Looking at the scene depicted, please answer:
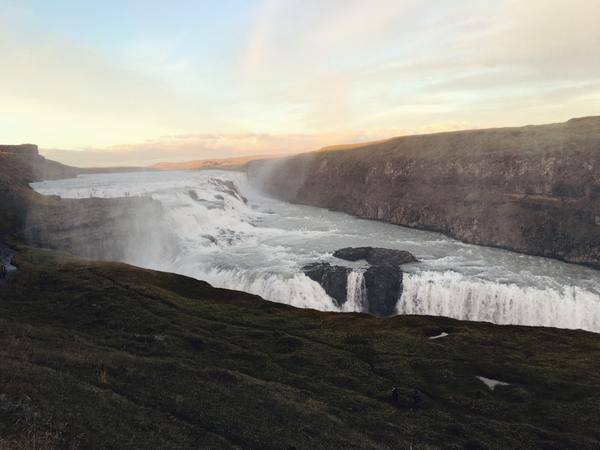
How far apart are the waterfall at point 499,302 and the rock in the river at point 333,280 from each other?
8895mm

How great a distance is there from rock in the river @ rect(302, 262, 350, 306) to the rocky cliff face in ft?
146

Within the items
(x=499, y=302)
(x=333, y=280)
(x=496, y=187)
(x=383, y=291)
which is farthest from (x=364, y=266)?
(x=496, y=187)

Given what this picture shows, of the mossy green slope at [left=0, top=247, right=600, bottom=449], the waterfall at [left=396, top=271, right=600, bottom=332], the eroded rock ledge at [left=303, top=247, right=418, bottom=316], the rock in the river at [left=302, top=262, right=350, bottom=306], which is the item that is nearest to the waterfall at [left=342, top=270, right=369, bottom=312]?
the eroded rock ledge at [left=303, top=247, right=418, bottom=316]

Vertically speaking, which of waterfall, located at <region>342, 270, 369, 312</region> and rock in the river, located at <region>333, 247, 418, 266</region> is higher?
rock in the river, located at <region>333, 247, 418, 266</region>

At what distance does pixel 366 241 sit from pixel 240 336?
61.0 meters

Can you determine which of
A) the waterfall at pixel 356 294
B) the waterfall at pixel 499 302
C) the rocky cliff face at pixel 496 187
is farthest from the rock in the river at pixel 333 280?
the rocky cliff face at pixel 496 187

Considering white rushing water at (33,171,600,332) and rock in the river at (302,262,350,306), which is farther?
rock in the river at (302,262,350,306)

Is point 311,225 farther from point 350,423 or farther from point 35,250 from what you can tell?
point 350,423

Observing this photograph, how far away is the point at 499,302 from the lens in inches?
2274

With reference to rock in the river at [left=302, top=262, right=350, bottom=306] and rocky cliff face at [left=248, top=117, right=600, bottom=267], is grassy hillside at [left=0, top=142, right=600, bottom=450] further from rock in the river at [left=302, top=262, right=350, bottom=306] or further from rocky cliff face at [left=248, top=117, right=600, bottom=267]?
rocky cliff face at [left=248, top=117, right=600, bottom=267]

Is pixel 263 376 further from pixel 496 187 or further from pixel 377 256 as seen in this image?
pixel 496 187

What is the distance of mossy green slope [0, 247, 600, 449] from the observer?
16.2m

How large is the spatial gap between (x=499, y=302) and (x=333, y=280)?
24652 millimetres

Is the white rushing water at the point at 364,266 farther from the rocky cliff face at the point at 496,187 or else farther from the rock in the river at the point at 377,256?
the rocky cliff face at the point at 496,187
